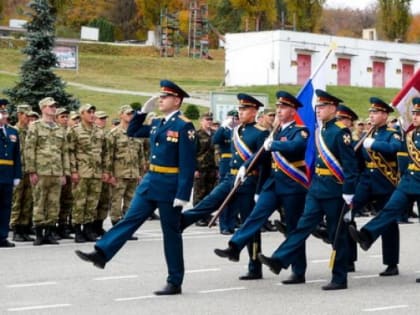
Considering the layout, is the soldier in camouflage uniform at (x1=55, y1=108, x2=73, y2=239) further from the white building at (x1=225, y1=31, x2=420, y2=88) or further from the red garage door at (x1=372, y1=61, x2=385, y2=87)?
the red garage door at (x1=372, y1=61, x2=385, y2=87)

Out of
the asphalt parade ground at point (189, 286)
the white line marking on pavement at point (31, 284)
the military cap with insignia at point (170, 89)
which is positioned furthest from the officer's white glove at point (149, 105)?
the white line marking on pavement at point (31, 284)

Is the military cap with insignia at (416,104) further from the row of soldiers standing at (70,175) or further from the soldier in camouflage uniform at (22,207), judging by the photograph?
the soldier in camouflage uniform at (22,207)

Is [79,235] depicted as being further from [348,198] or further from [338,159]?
[348,198]

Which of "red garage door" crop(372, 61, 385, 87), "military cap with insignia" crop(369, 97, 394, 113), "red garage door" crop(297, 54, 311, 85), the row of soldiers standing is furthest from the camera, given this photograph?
"red garage door" crop(372, 61, 385, 87)

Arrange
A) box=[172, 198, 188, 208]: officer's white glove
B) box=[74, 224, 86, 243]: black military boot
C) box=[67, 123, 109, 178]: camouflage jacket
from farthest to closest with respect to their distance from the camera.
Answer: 1. box=[67, 123, 109, 178]: camouflage jacket
2. box=[74, 224, 86, 243]: black military boot
3. box=[172, 198, 188, 208]: officer's white glove

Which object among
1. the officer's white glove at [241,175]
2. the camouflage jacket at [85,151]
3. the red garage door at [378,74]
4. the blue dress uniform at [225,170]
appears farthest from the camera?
the red garage door at [378,74]

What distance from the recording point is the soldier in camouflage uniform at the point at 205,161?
19.5 meters

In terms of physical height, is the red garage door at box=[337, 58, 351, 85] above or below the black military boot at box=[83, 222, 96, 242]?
above

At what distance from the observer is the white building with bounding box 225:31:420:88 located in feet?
176

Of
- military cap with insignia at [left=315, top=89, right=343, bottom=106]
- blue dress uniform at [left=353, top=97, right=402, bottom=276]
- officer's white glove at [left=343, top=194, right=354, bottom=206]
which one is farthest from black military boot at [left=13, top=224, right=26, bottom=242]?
officer's white glove at [left=343, top=194, right=354, bottom=206]

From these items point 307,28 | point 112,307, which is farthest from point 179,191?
point 307,28

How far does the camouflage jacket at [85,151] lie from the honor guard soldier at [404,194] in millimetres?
5080

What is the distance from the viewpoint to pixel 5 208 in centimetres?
1456

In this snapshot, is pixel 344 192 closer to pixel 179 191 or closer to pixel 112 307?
pixel 179 191
